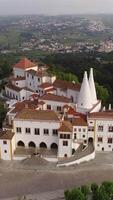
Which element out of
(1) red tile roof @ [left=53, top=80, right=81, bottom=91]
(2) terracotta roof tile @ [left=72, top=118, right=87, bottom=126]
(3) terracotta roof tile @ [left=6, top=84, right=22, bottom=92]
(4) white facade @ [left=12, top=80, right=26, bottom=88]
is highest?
(1) red tile roof @ [left=53, top=80, right=81, bottom=91]

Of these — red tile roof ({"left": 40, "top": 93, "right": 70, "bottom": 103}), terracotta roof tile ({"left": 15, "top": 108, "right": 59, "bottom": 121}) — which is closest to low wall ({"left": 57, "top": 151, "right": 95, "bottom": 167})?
terracotta roof tile ({"left": 15, "top": 108, "right": 59, "bottom": 121})

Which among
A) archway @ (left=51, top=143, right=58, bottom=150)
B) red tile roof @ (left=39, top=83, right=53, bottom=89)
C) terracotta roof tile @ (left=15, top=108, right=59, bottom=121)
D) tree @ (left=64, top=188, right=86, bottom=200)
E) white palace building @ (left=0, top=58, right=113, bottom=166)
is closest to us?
tree @ (left=64, top=188, right=86, bottom=200)

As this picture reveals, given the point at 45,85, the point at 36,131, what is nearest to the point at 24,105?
the point at 36,131

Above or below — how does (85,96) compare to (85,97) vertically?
above

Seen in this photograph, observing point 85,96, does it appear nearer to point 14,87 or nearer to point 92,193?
point 92,193

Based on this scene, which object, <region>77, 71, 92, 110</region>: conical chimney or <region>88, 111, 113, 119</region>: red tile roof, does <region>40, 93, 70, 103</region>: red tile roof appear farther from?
<region>88, 111, 113, 119</region>: red tile roof

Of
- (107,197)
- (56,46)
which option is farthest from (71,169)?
(56,46)

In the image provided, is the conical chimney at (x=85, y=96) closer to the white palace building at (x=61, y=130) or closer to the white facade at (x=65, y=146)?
the white palace building at (x=61, y=130)

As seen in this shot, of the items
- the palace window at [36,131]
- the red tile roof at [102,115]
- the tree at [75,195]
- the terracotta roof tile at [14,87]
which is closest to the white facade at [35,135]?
the palace window at [36,131]

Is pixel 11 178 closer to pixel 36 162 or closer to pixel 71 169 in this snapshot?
pixel 36 162
